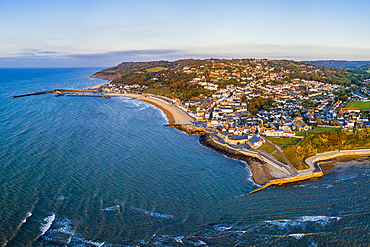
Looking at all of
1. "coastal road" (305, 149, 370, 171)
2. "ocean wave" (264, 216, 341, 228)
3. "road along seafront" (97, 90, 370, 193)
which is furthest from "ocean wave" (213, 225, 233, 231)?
"coastal road" (305, 149, 370, 171)

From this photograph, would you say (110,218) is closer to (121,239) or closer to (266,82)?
(121,239)

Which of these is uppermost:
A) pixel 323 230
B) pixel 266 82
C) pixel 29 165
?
pixel 266 82

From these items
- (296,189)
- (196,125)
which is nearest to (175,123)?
(196,125)

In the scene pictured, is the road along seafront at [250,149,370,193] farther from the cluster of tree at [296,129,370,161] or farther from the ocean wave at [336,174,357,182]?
the ocean wave at [336,174,357,182]

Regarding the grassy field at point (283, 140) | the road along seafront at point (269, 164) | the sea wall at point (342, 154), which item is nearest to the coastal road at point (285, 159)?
the road along seafront at point (269, 164)

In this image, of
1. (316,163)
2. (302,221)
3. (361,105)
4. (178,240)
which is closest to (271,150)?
(316,163)

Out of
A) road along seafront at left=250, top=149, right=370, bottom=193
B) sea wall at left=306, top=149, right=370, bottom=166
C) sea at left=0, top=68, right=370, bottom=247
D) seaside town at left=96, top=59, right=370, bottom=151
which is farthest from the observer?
seaside town at left=96, top=59, right=370, bottom=151
